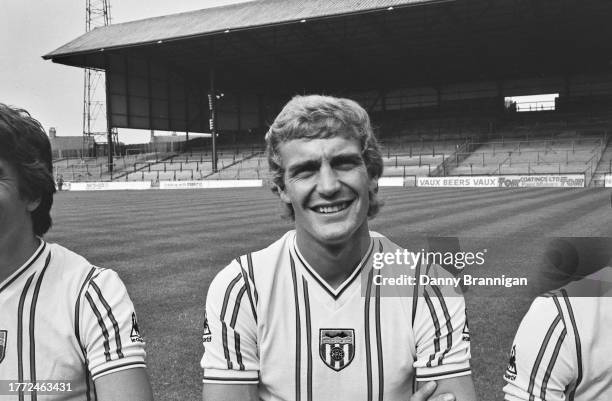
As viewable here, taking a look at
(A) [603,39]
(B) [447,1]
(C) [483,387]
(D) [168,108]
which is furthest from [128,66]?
(C) [483,387]

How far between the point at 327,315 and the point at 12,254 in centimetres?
121

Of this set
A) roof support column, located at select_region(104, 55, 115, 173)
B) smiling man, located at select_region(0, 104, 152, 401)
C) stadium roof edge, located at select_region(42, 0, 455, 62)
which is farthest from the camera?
roof support column, located at select_region(104, 55, 115, 173)

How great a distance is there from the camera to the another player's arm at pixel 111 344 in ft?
6.29

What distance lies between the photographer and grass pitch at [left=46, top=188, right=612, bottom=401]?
3.97 meters

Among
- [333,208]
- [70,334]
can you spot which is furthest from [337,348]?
[70,334]

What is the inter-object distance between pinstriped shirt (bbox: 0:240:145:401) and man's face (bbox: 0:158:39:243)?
8.9 inches

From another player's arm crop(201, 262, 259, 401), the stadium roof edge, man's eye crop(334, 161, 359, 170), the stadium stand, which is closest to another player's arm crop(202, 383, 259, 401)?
another player's arm crop(201, 262, 259, 401)

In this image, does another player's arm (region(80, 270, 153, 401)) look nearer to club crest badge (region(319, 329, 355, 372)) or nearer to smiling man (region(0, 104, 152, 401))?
smiling man (region(0, 104, 152, 401))

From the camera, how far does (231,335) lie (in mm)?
2131

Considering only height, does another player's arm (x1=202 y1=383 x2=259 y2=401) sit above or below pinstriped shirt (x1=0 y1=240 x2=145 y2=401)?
below

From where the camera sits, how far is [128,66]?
125 feet

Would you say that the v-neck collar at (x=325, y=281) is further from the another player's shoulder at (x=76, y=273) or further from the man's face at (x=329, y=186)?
the another player's shoulder at (x=76, y=273)

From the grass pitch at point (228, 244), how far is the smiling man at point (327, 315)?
0.44 m

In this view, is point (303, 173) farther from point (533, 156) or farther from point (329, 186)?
point (533, 156)
